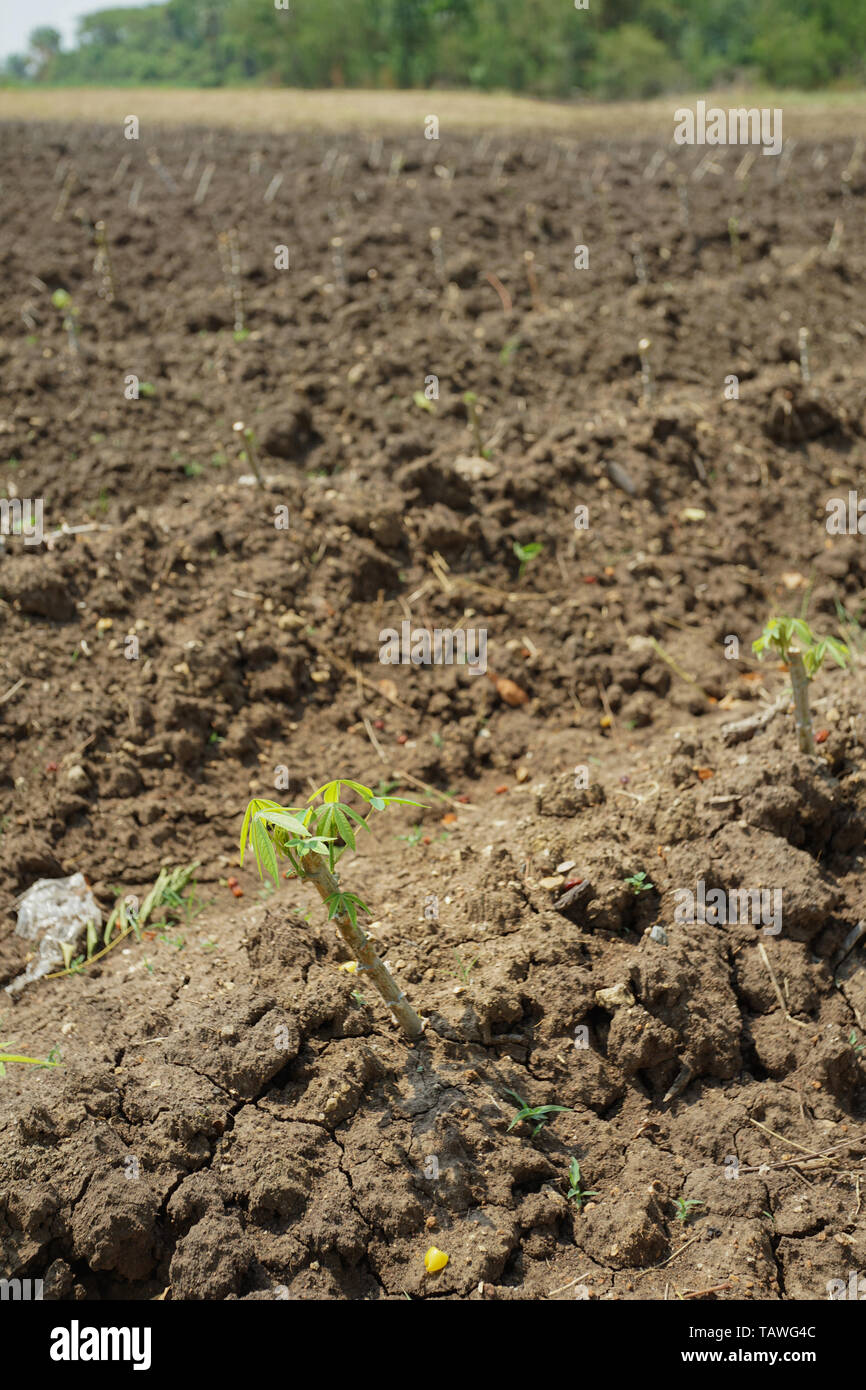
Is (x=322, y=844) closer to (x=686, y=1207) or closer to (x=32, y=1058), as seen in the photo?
(x=32, y=1058)

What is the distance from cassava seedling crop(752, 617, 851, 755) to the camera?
2893mm

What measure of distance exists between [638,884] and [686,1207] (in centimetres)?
87

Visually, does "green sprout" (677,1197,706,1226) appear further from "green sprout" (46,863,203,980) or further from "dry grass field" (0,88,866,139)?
"dry grass field" (0,88,866,139)

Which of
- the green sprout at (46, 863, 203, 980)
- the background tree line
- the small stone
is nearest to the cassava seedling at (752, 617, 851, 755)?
the small stone

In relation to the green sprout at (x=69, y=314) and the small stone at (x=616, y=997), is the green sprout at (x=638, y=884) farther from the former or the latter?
the green sprout at (x=69, y=314)

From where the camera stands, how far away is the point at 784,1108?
2.53m

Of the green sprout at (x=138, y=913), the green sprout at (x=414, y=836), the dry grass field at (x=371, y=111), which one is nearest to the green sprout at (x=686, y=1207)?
the green sprout at (x=414, y=836)

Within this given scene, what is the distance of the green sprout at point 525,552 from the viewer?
4.58 meters

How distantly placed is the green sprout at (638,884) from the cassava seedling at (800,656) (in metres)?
0.73

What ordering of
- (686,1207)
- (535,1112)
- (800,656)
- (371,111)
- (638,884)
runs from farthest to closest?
(371,111), (800,656), (638,884), (535,1112), (686,1207)

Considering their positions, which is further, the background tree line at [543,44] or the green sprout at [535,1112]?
the background tree line at [543,44]

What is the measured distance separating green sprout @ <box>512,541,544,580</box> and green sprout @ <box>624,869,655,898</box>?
6.61 ft

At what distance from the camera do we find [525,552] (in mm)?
4605

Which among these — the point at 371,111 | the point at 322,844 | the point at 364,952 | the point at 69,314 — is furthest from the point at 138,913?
the point at 371,111
